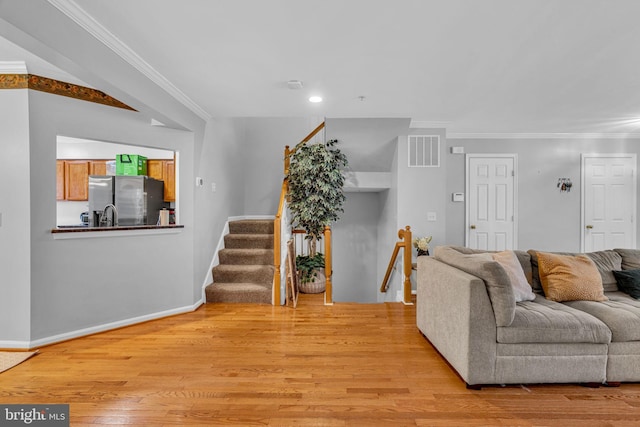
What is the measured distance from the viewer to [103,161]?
16.6 ft

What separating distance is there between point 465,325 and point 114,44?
324 cm

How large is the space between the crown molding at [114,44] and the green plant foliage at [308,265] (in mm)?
2729

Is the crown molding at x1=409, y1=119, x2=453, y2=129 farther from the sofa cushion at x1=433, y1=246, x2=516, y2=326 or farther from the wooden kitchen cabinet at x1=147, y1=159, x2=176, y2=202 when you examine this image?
the wooden kitchen cabinet at x1=147, y1=159, x2=176, y2=202

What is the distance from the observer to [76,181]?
16.7 feet

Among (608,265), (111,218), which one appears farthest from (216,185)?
(608,265)

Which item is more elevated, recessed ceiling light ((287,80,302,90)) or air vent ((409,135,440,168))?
recessed ceiling light ((287,80,302,90))

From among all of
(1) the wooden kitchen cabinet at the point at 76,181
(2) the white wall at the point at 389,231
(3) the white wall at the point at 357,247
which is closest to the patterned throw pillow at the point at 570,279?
(2) the white wall at the point at 389,231

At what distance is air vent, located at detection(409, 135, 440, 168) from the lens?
4.65 m

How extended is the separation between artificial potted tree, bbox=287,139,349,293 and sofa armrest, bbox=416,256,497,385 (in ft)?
7.45

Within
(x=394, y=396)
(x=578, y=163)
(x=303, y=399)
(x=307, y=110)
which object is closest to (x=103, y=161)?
(x=307, y=110)

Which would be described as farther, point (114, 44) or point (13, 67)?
point (13, 67)

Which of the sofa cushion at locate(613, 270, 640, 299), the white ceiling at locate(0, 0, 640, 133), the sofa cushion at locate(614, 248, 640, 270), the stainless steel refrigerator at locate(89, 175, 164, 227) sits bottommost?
the sofa cushion at locate(613, 270, 640, 299)

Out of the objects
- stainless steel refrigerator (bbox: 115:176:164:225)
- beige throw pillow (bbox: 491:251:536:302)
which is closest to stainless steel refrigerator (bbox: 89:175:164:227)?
stainless steel refrigerator (bbox: 115:176:164:225)

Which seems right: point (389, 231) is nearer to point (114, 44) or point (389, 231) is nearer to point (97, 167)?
point (114, 44)
